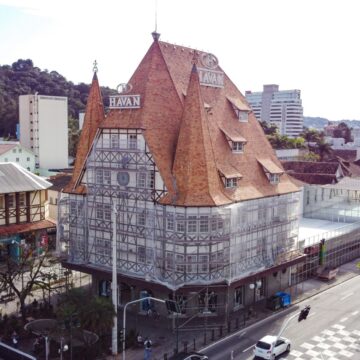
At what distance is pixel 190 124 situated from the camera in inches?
1619

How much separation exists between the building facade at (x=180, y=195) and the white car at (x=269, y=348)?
632cm

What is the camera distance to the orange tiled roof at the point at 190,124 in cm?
4066

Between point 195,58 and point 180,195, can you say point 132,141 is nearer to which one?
point 180,195

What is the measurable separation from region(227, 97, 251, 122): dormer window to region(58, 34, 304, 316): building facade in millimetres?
167

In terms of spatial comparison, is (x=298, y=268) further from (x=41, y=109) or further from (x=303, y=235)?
(x=41, y=109)

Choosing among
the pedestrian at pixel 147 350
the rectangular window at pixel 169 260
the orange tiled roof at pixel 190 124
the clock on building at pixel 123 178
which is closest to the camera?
the pedestrian at pixel 147 350

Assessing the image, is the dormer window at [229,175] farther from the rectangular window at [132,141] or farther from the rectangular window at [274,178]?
the rectangular window at [132,141]

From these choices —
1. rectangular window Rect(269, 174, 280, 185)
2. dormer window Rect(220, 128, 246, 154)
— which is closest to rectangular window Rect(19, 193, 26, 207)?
dormer window Rect(220, 128, 246, 154)

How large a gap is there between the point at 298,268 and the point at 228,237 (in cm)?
1491

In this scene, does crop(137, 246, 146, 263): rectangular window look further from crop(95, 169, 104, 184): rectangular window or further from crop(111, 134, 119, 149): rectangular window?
crop(111, 134, 119, 149): rectangular window

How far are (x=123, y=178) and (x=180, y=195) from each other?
6213mm

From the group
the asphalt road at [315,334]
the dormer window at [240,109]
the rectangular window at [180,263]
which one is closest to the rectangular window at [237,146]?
the dormer window at [240,109]

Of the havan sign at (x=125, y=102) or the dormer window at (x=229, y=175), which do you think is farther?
the havan sign at (x=125, y=102)

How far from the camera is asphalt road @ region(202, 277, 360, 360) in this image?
3591cm
